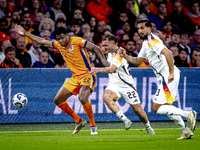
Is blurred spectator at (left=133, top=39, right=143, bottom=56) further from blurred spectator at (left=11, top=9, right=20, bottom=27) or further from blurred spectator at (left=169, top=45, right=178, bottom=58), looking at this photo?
blurred spectator at (left=11, top=9, right=20, bottom=27)

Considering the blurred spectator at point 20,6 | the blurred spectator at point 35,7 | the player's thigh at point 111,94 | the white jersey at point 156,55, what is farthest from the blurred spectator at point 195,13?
the white jersey at point 156,55

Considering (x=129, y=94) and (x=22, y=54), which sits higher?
(x=22, y=54)

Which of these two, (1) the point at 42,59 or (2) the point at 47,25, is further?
(2) the point at 47,25

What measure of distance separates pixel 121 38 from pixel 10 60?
4.09 metres

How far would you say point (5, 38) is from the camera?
38.0 ft

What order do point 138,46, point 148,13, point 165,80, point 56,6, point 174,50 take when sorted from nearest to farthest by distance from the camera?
point 165,80, point 138,46, point 174,50, point 56,6, point 148,13

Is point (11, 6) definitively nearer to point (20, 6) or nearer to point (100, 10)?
point (20, 6)

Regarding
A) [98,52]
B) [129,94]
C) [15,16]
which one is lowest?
[129,94]

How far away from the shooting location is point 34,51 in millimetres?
11344

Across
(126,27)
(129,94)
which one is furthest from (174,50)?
(129,94)

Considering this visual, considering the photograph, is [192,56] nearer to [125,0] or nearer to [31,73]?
[125,0]

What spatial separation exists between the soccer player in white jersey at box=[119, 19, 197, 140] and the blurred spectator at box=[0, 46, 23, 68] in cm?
490

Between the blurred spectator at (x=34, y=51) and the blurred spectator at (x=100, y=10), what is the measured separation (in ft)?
10.2

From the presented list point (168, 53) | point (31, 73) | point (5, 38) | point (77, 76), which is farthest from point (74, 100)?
point (168, 53)
